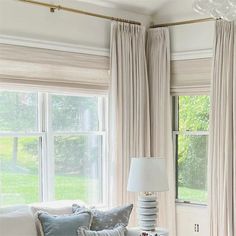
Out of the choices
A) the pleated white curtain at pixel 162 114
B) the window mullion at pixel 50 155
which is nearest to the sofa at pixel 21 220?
the window mullion at pixel 50 155

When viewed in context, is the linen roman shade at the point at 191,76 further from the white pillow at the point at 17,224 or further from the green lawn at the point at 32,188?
the white pillow at the point at 17,224

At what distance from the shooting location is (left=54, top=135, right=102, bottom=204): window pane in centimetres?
486

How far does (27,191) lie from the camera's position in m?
4.59

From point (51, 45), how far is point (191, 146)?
1950mm

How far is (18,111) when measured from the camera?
453 centimetres

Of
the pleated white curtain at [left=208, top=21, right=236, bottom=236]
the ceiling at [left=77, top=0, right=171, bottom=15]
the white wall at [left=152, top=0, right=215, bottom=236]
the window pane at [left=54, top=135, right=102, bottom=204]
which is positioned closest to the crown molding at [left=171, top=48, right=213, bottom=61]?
the white wall at [left=152, top=0, right=215, bottom=236]

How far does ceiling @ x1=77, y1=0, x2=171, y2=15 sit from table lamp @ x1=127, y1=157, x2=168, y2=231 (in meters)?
1.78

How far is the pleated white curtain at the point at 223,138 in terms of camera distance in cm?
475

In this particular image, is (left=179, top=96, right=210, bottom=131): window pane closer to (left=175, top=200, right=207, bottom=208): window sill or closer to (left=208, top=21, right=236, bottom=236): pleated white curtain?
(left=208, top=21, right=236, bottom=236): pleated white curtain

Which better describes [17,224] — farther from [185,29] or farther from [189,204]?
[185,29]

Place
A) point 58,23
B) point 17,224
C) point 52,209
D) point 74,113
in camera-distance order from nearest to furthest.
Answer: point 17,224 < point 52,209 < point 58,23 < point 74,113

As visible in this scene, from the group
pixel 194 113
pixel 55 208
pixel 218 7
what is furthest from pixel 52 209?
pixel 218 7

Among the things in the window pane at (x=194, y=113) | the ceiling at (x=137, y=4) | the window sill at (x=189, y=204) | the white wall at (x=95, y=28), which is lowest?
the window sill at (x=189, y=204)

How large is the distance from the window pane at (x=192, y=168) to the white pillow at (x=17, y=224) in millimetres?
2117
